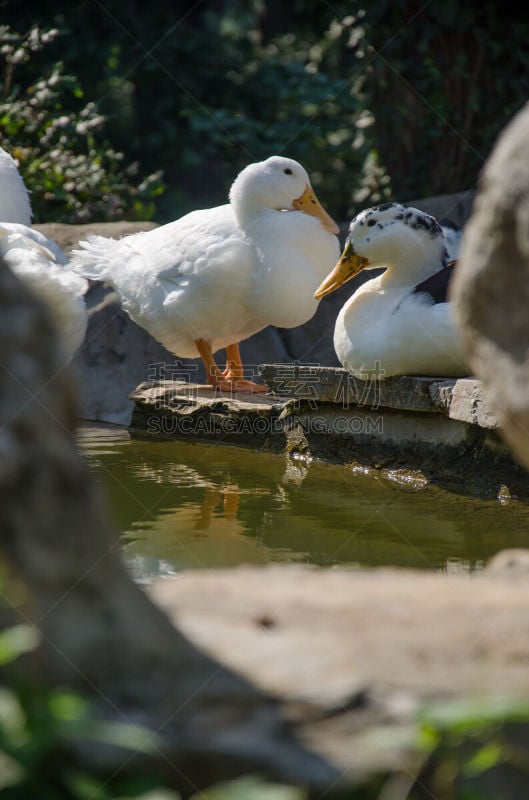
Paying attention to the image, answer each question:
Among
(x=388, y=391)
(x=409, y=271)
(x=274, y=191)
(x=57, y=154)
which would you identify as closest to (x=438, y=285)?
(x=409, y=271)

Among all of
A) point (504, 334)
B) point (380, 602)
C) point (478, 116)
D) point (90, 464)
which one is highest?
point (504, 334)

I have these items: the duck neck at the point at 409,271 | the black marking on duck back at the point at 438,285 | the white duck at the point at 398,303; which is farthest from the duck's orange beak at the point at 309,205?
the black marking on duck back at the point at 438,285

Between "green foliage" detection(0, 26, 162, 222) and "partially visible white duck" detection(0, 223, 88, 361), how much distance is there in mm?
4135

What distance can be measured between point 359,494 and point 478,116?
6.09 meters

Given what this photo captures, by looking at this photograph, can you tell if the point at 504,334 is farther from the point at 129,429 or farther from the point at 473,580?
the point at 129,429

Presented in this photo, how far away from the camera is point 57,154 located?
9672mm

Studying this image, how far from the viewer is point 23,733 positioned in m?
1.63

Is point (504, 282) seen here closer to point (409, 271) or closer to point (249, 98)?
point (409, 271)

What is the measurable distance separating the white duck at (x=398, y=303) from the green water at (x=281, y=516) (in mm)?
617

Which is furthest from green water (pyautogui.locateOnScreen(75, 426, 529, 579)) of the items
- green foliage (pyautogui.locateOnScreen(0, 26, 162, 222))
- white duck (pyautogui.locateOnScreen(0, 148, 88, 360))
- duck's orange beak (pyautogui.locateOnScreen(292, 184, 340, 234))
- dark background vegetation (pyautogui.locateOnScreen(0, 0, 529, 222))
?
dark background vegetation (pyautogui.locateOnScreen(0, 0, 529, 222))

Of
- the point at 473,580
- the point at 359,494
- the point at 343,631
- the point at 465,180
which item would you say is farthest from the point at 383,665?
the point at 465,180

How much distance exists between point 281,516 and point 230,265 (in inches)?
84.9

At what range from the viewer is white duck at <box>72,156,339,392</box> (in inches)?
243

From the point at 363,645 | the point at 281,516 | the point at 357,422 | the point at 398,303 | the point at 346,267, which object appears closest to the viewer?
the point at 363,645
